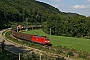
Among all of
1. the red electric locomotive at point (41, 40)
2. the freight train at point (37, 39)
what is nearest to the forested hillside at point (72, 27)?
the freight train at point (37, 39)

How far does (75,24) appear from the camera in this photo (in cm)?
10338


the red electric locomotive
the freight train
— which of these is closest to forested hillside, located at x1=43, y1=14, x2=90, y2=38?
the freight train

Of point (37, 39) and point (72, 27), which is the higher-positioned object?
point (72, 27)

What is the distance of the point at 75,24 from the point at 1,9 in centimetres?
6381

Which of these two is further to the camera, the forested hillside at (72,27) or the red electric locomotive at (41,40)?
the forested hillside at (72,27)

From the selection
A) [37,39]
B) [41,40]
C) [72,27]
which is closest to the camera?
[41,40]

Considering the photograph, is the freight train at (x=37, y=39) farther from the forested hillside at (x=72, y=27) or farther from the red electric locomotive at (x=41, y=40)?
the forested hillside at (x=72, y=27)

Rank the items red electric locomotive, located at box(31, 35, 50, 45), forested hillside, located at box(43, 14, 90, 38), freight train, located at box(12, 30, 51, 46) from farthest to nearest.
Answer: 1. forested hillside, located at box(43, 14, 90, 38)
2. freight train, located at box(12, 30, 51, 46)
3. red electric locomotive, located at box(31, 35, 50, 45)

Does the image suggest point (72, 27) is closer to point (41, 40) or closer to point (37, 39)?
point (37, 39)

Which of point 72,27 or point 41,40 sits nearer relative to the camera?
point 41,40

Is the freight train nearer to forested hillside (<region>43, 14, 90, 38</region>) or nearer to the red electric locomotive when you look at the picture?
the red electric locomotive

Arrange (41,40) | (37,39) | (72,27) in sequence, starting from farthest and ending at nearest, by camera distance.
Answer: (72,27) → (37,39) → (41,40)

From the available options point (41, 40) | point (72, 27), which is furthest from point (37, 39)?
point (72, 27)

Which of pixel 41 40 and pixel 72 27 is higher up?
pixel 72 27
